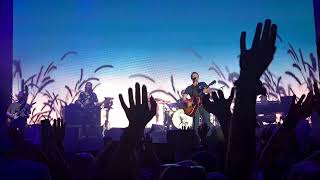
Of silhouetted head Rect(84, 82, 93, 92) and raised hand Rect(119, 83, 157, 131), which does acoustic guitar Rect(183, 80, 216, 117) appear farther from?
raised hand Rect(119, 83, 157, 131)

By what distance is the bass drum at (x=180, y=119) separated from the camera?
25.5 ft

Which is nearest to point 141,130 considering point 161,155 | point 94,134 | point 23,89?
point 161,155

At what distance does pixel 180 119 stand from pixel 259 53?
6.60m

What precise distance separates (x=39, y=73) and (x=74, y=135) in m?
2.26

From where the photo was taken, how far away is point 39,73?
7.71 metres

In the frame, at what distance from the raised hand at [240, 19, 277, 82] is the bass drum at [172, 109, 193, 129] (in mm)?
6502

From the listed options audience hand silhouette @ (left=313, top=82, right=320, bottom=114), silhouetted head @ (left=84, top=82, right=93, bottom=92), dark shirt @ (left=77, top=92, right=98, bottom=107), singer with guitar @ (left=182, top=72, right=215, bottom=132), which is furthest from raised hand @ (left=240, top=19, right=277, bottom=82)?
silhouetted head @ (left=84, top=82, right=93, bottom=92)

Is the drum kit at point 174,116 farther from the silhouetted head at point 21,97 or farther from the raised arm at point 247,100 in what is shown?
the raised arm at point 247,100

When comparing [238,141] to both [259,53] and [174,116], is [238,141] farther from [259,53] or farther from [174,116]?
[174,116]

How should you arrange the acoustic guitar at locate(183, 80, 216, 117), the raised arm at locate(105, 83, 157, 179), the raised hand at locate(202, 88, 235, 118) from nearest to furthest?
the raised arm at locate(105, 83, 157, 179)
the raised hand at locate(202, 88, 235, 118)
the acoustic guitar at locate(183, 80, 216, 117)

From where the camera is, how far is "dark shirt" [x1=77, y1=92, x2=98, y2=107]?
7754 mm

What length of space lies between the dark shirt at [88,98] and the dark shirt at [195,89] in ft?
6.74

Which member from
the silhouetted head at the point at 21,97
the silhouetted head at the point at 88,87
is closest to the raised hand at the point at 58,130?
the silhouetted head at the point at 21,97

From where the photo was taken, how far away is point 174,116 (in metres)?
7.92
